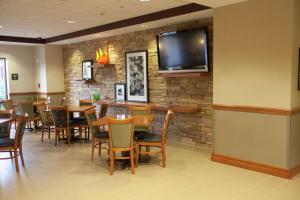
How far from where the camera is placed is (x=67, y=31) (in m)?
7.70

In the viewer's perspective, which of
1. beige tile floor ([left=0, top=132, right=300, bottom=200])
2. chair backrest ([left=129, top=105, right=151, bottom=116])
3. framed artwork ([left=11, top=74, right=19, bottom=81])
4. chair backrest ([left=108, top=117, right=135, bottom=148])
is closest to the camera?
beige tile floor ([left=0, top=132, right=300, bottom=200])

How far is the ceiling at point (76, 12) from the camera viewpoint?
4715 millimetres

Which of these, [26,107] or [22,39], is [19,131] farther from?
[22,39]

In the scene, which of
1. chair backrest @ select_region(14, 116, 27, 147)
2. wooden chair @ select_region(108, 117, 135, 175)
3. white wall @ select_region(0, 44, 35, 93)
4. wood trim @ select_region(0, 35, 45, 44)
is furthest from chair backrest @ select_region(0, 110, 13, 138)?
white wall @ select_region(0, 44, 35, 93)

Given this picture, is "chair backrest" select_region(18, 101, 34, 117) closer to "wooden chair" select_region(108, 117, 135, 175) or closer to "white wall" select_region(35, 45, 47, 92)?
"white wall" select_region(35, 45, 47, 92)

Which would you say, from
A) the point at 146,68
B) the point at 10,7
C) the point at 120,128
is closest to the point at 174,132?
the point at 146,68

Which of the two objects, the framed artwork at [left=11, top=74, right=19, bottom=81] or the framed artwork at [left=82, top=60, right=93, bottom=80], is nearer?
the framed artwork at [left=82, top=60, right=93, bottom=80]

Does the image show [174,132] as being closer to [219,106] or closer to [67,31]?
[219,106]

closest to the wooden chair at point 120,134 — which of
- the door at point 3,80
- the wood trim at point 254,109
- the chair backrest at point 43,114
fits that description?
the wood trim at point 254,109

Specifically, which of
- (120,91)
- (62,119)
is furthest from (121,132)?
(120,91)

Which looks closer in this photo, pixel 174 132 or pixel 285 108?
pixel 285 108

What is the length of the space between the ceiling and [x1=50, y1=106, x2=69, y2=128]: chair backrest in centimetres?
194

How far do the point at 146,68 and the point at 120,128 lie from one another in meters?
2.88

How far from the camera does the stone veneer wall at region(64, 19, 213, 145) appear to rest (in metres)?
5.61
